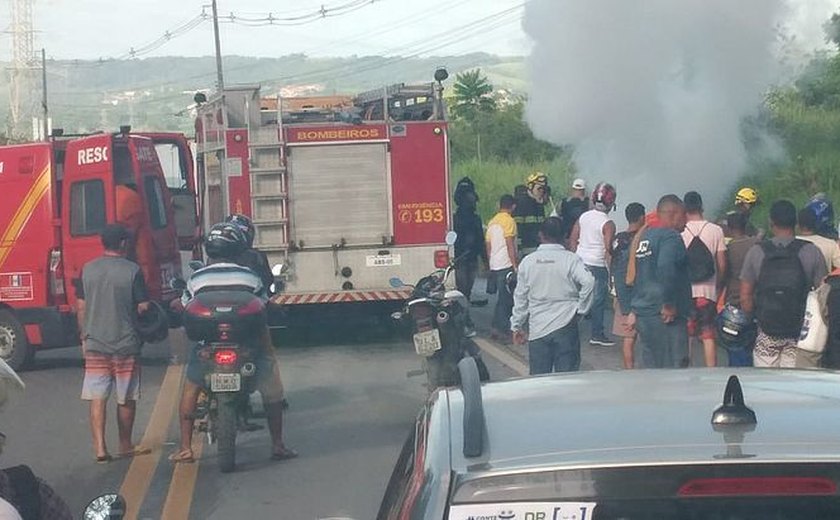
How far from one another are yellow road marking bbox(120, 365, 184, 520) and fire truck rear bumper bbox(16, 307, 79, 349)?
1197mm

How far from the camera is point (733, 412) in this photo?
3.06m

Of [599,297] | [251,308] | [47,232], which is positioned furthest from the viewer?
[599,297]

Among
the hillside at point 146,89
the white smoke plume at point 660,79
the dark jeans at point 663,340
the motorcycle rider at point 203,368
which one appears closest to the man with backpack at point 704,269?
the dark jeans at point 663,340

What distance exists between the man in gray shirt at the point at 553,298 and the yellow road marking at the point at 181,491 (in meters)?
2.58

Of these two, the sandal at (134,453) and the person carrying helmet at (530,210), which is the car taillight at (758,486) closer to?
the sandal at (134,453)

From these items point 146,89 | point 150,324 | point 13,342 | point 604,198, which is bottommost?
point 13,342

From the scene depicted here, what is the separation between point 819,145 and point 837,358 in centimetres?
3068

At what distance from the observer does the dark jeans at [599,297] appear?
16375 mm

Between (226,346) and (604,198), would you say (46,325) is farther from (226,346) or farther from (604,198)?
(226,346)

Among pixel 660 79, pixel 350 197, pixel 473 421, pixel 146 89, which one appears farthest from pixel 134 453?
pixel 146 89

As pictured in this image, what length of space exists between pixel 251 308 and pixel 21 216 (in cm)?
686

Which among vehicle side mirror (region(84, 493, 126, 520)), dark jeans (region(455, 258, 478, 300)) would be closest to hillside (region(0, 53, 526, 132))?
dark jeans (region(455, 258, 478, 300))

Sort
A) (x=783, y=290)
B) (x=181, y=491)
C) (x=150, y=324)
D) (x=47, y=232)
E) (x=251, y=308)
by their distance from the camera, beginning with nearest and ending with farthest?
(x=181, y=491) < (x=783, y=290) < (x=251, y=308) < (x=150, y=324) < (x=47, y=232)

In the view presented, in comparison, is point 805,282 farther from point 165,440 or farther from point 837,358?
point 165,440
